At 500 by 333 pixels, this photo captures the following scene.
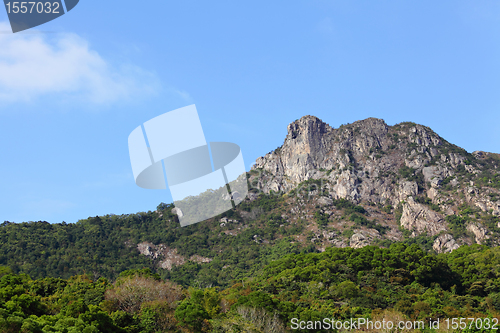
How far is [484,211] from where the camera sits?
7925 cm

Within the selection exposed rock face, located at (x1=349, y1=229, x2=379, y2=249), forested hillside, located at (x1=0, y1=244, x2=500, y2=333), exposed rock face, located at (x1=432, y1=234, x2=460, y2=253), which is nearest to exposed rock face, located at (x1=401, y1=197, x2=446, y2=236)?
exposed rock face, located at (x1=432, y1=234, x2=460, y2=253)

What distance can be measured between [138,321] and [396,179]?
7558 cm

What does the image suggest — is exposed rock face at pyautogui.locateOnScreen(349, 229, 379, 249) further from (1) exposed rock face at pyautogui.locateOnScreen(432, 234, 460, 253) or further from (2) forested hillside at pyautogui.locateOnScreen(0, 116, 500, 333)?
(1) exposed rock face at pyautogui.locateOnScreen(432, 234, 460, 253)

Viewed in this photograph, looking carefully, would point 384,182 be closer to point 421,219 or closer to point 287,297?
point 421,219

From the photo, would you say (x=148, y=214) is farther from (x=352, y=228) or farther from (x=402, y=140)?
(x=402, y=140)

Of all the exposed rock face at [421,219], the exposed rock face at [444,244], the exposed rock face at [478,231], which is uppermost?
the exposed rock face at [421,219]

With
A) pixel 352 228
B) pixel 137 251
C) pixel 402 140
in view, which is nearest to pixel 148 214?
pixel 137 251

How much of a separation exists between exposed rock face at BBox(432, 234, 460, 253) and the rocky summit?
0.15 meters

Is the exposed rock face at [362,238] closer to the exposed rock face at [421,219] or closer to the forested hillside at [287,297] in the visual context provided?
the exposed rock face at [421,219]

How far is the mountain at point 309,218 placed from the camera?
246 ft

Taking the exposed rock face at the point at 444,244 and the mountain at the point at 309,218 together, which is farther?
the mountain at the point at 309,218

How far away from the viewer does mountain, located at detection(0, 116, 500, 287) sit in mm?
74938

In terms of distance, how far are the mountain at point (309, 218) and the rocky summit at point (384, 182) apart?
239 mm

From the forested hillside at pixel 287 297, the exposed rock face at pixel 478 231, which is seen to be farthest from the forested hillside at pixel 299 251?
→ the exposed rock face at pixel 478 231
